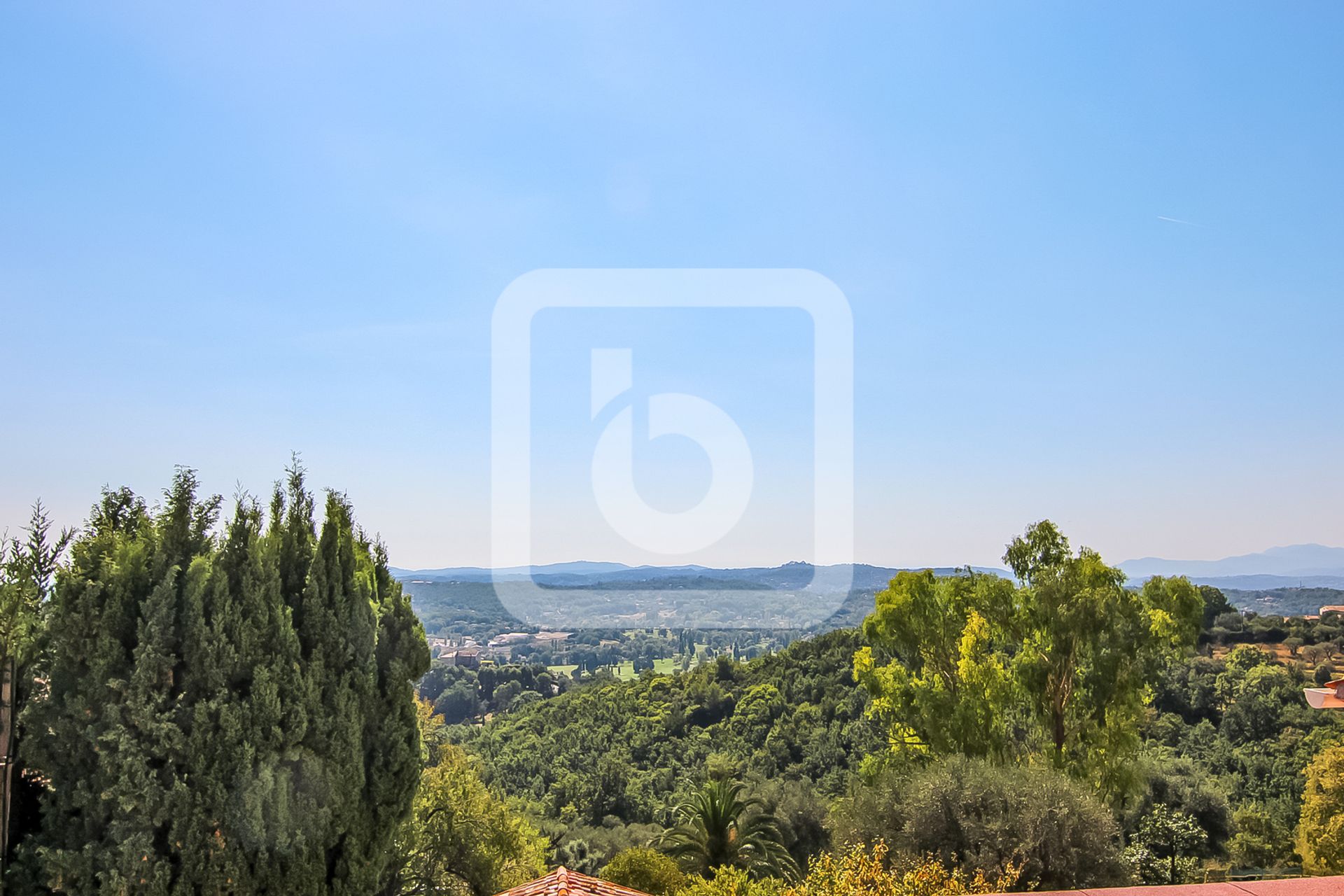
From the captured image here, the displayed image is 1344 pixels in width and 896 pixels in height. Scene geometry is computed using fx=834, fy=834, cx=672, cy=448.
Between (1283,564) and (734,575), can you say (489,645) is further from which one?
(1283,564)

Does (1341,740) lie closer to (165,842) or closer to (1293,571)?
(165,842)

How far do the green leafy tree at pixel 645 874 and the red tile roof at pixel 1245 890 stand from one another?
8.06 m

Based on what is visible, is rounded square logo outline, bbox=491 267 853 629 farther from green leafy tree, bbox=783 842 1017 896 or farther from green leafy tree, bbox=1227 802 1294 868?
green leafy tree, bbox=1227 802 1294 868

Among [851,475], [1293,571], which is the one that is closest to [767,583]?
[851,475]

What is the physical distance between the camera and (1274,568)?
98.2 meters

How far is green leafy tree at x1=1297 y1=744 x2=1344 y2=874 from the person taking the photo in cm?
1361

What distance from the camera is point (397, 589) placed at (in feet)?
32.2

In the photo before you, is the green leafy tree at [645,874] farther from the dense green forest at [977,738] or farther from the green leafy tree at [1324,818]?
the green leafy tree at [1324,818]

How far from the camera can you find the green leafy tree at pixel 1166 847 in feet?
47.3

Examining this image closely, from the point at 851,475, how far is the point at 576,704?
64.2 ft

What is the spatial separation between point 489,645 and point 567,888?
64802mm

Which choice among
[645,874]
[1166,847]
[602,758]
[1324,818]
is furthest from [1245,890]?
[602,758]

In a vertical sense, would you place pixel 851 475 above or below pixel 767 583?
above

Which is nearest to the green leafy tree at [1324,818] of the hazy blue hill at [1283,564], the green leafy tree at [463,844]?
the green leafy tree at [463,844]
